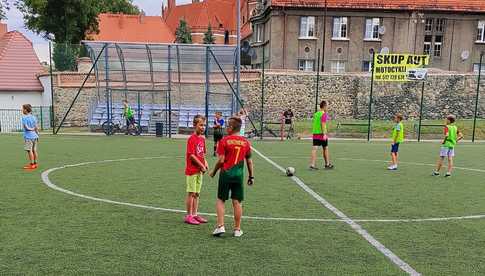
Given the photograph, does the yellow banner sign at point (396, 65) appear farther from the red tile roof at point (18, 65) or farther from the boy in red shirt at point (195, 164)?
the red tile roof at point (18, 65)

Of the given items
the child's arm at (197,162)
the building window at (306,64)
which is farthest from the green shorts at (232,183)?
the building window at (306,64)

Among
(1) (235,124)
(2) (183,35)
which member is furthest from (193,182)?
(2) (183,35)

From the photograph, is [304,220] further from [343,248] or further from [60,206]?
[60,206]

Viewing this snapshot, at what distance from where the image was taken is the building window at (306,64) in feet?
141

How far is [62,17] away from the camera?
43.5 meters

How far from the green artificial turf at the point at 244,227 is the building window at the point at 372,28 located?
3231 centimetres

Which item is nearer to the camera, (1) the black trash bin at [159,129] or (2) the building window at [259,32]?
(1) the black trash bin at [159,129]

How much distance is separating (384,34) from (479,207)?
36.9 metres

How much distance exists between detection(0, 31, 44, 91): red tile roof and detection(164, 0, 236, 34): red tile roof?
54607mm

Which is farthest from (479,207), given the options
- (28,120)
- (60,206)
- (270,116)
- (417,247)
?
(270,116)

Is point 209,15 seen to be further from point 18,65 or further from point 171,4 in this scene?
point 18,65

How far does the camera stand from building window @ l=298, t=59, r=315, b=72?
43.1m

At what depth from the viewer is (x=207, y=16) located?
9081cm

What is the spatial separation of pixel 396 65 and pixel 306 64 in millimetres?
16030
